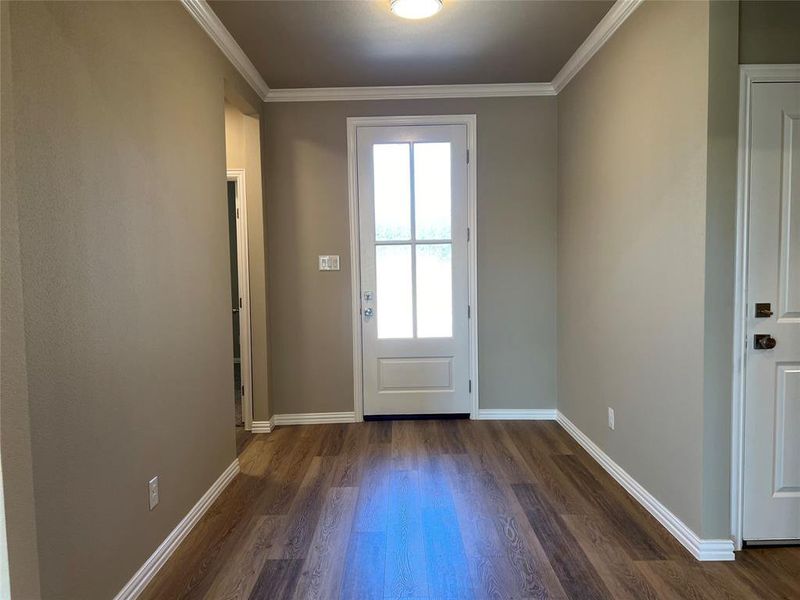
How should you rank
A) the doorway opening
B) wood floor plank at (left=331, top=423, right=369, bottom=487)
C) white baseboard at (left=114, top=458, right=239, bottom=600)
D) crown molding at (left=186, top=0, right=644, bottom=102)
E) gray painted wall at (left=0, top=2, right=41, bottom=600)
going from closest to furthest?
gray painted wall at (left=0, top=2, right=41, bottom=600) → white baseboard at (left=114, top=458, right=239, bottom=600) → wood floor plank at (left=331, top=423, right=369, bottom=487) → crown molding at (left=186, top=0, right=644, bottom=102) → the doorway opening

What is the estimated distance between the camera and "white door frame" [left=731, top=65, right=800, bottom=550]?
1871mm

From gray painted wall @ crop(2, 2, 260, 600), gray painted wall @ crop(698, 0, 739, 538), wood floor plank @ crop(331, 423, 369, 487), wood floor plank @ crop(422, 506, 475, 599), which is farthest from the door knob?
gray painted wall @ crop(2, 2, 260, 600)

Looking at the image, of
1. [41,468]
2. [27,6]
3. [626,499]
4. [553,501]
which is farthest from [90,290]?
[626,499]

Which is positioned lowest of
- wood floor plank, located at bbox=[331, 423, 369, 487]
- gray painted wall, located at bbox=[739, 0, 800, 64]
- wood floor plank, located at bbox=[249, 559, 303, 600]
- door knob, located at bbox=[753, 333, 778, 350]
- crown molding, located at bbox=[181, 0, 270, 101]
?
wood floor plank, located at bbox=[249, 559, 303, 600]

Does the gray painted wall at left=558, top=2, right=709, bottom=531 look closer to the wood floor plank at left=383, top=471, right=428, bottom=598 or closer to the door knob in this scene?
the door knob

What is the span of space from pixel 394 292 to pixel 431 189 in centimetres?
89

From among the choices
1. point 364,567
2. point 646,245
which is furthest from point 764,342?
point 364,567

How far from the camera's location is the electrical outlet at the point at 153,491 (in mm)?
1868

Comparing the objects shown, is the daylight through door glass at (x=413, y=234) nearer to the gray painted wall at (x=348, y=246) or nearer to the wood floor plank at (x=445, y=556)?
the gray painted wall at (x=348, y=246)

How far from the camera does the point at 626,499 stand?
2.44 meters

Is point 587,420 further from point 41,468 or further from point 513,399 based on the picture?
point 41,468

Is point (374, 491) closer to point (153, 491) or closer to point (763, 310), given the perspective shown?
point (153, 491)

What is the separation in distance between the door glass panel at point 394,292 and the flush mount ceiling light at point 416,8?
1658 mm

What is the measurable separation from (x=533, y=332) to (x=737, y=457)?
1.84 m
